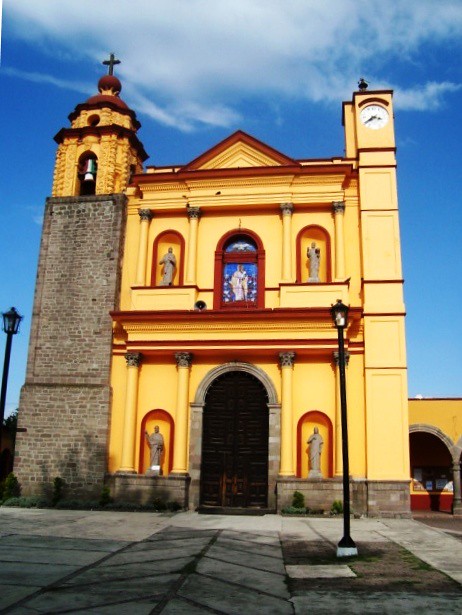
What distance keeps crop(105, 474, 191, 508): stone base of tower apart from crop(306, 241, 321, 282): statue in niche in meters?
7.29

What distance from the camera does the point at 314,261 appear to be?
19.9 m

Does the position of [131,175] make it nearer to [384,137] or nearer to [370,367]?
[384,137]

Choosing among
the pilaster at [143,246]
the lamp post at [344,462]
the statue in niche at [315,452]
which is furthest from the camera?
the pilaster at [143,246]

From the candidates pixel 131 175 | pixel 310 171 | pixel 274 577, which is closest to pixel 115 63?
pixel 131 175

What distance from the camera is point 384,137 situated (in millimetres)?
20875

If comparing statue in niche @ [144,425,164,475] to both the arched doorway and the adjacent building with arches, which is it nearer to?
the adjacent building with arches

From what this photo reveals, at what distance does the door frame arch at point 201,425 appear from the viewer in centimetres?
1795

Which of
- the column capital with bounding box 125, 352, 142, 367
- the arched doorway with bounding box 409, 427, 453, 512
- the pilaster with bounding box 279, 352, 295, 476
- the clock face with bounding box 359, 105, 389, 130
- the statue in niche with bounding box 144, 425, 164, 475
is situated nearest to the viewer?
the pilaster with bounding box 279, 352, 295, 476

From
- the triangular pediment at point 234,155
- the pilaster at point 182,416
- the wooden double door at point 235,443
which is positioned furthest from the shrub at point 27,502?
the triangular pediment at point 234,155

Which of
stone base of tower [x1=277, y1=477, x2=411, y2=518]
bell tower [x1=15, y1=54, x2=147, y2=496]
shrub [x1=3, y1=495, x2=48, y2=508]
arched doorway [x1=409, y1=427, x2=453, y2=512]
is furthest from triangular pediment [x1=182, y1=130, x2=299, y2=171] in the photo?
arched doorway [x1=409, y1=427, x2=453, y2=512]

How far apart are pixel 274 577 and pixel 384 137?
1638 centimetres

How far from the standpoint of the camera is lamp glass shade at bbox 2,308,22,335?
462 inches

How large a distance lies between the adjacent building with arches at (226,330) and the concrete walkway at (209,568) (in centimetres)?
349

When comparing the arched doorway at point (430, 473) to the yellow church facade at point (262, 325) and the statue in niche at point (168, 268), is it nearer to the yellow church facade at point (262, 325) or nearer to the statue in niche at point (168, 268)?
the yellow church facade at point (262, 325)
